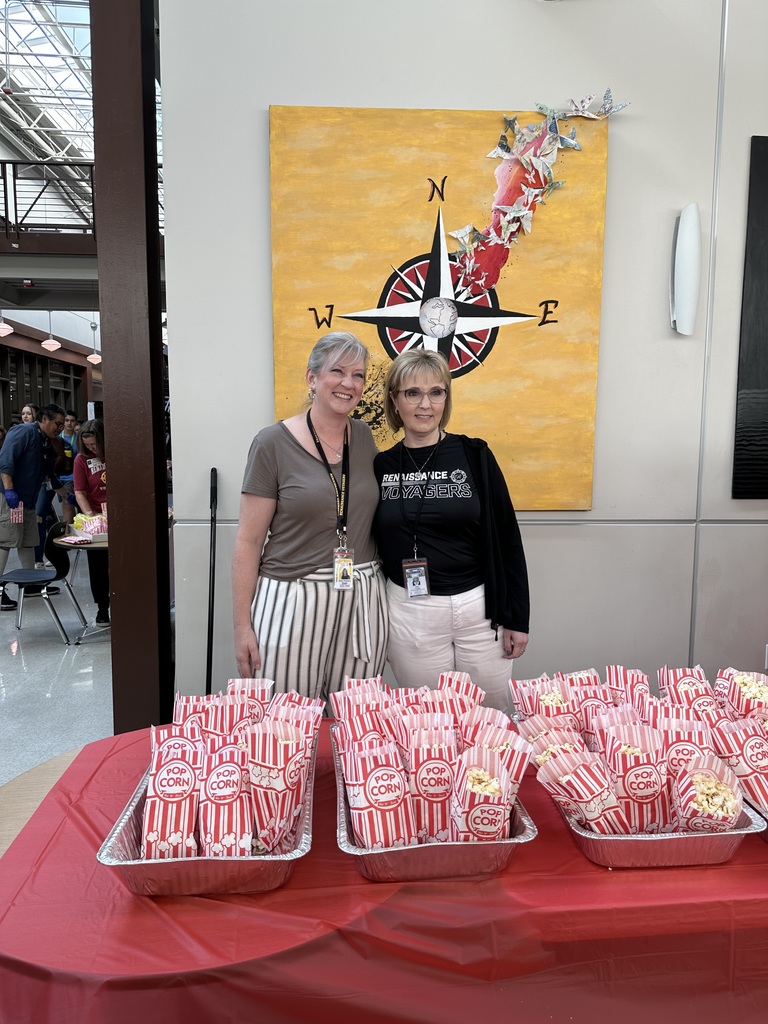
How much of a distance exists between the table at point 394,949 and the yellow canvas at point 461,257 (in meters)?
1.97

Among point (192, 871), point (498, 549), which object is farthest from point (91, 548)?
point (192, 871)

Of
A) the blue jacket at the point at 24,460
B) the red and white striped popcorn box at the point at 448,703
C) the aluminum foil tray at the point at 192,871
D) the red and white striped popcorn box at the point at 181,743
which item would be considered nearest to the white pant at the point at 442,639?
the red and white striped popcorn box at the point at 448,703

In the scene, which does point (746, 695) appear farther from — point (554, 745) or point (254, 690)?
point (254, 690)

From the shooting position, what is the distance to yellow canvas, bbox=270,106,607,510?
8.59 feet

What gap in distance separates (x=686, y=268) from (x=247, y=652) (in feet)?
7.27

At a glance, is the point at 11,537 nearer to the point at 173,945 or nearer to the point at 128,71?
the point at 128,71

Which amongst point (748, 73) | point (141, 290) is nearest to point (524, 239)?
point (748, 73)

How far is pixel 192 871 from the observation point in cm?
96

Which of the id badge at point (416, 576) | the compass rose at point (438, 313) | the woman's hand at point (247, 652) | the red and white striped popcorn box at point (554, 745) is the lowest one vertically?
the woman's hand at point (247, 652)

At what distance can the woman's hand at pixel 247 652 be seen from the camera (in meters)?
1.99

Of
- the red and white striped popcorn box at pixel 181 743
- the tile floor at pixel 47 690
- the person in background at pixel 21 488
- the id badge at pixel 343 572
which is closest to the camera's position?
the red and white striped popcorn box at pixel 181 743

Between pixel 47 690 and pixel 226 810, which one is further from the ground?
pixel 226 810

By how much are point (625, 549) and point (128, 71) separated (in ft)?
8.81

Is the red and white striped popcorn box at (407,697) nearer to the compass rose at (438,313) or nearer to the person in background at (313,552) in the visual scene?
the person in background at (313,552)
